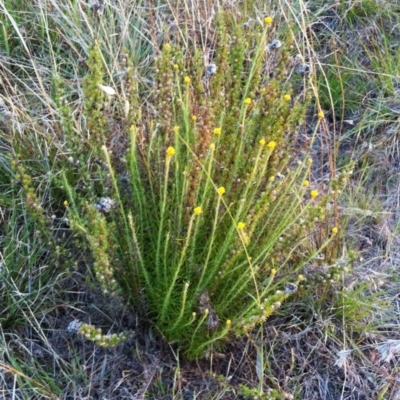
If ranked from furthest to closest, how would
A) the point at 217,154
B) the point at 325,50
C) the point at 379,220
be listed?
the point at 325,50 < the point at 379,220 < the point at 217,154

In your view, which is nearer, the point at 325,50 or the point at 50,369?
the point at 50,369

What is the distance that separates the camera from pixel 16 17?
8.03ft

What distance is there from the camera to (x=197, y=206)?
62.8 inches

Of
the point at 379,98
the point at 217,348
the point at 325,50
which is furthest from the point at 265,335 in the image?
the point at 325,50

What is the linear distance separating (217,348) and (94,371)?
358 mm

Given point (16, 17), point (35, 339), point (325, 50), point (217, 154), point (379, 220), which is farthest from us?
point (325, 50)

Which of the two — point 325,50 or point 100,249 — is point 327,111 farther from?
point 100,249

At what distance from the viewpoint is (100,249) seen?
1538 mm

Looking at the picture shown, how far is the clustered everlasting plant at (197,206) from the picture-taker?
63.4 inches

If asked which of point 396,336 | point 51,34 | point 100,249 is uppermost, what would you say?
point 51,34

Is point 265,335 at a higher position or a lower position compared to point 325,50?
lower

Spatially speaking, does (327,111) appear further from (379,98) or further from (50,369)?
(50,369)

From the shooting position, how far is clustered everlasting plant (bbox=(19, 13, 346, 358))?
5.28 feet

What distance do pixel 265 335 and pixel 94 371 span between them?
1.70 ft
